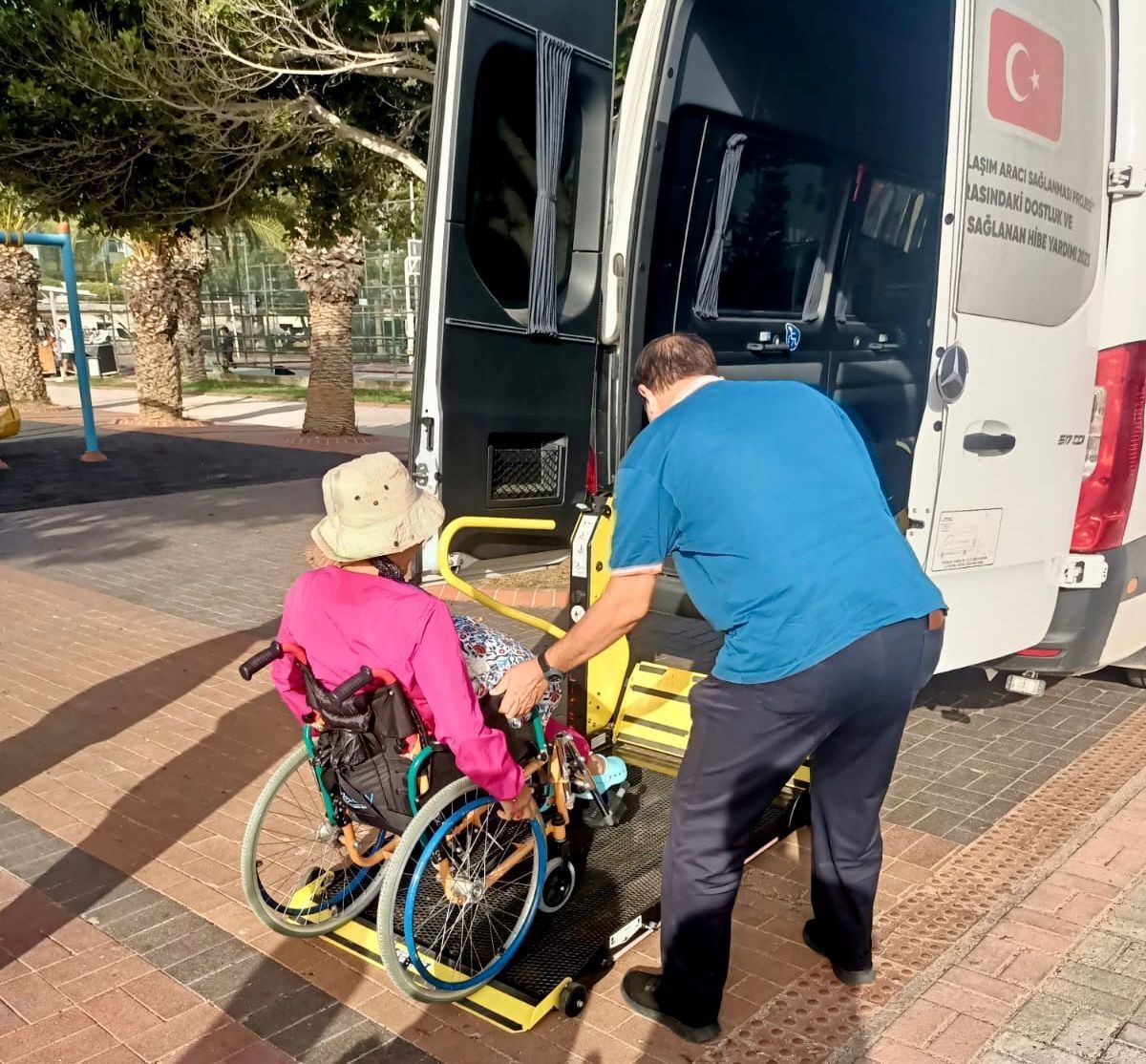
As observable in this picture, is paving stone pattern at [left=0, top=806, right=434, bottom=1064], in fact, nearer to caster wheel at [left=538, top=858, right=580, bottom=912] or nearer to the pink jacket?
caster wheel at [left=538, top=858, right=580, bottom=912]

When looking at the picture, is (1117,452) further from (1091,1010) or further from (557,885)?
(557,885)

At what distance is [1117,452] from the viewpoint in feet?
11.4

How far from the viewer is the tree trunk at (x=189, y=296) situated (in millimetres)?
17266

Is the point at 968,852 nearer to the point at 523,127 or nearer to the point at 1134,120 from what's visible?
the point at 1134,120

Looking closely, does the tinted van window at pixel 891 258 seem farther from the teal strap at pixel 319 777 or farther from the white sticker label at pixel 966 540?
the teal strap at pixel 319 777

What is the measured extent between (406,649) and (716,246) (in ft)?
10.2

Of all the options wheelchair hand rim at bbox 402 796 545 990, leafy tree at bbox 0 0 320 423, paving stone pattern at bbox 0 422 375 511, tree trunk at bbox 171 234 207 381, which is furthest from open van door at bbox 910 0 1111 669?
paving stone pattern at bbox 0 422 375 511

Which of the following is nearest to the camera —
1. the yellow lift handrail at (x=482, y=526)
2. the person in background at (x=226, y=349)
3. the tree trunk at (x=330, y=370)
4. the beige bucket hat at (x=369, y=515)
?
the beige bucket hat at (x=369, y=515)

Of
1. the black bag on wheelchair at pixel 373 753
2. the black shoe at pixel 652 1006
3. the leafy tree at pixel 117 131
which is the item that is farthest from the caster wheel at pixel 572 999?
the leafy tree at pixel 117 131

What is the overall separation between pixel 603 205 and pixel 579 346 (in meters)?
0.52

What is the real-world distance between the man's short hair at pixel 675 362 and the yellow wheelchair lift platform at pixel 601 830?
3.24ft

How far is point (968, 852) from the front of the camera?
3461 millimetres

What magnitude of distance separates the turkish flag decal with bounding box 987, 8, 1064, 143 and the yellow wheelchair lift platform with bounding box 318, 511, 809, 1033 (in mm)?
1675

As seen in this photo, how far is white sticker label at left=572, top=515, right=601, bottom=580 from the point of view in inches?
137
